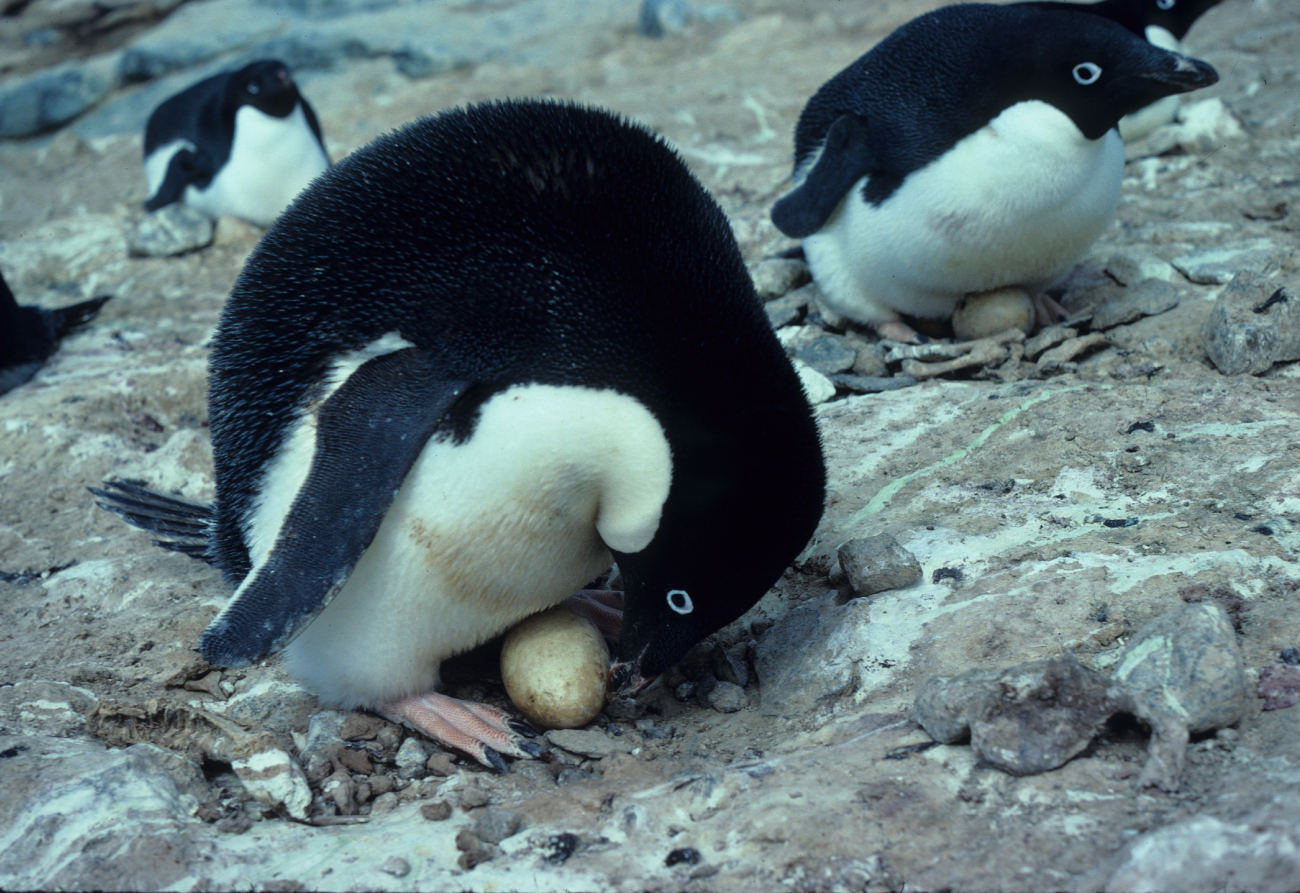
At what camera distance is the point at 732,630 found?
2.62 metres

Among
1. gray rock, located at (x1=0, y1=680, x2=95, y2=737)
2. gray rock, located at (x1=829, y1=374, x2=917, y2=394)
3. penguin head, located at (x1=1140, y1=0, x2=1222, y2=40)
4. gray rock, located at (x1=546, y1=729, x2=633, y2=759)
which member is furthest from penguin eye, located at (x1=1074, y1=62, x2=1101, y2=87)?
gray rock, located at (x1=0, y1=680, x2=95, y2=737)

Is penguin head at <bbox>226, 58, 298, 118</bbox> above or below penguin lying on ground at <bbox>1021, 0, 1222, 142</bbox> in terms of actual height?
above

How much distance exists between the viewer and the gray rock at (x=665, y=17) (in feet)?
28.8

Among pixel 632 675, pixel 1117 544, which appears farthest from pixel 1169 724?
pixel 632 675

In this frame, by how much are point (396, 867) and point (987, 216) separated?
2.66 m

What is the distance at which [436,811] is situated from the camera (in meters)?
1.91

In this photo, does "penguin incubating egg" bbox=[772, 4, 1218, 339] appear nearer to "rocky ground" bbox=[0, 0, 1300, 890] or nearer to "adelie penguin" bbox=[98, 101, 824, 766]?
"rocky ground" bbox=[0, 0, 1300, 890]

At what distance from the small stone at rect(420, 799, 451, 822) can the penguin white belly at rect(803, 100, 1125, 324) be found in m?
2.45

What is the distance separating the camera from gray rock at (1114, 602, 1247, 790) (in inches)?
63.7

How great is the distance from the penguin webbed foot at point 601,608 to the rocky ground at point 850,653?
20cm

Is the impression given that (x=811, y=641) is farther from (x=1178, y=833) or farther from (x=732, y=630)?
(x=1178, y=833)

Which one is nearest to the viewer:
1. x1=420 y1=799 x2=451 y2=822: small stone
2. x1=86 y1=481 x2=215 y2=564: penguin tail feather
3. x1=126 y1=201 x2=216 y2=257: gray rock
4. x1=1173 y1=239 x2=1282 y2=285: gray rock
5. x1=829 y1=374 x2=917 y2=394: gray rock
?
x1=420 y1=799 x2=451 y2=822: small stone

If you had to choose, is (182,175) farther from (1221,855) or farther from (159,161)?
(1221,855)

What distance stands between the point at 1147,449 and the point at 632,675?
1.41 m
